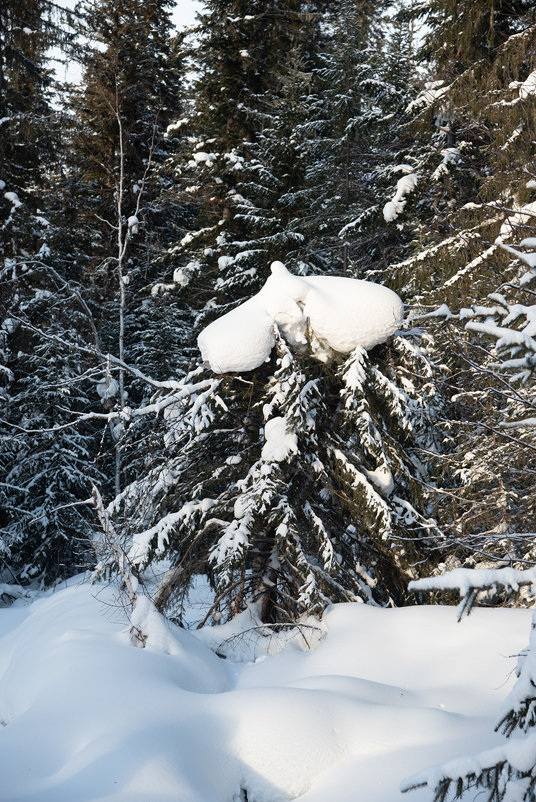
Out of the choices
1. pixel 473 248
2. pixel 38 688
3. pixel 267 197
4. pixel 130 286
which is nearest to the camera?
pixel 38 688

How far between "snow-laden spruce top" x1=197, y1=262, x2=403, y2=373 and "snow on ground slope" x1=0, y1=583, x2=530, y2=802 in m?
2.74

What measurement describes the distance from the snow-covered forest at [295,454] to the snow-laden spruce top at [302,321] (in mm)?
30

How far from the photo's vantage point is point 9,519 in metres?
15.0

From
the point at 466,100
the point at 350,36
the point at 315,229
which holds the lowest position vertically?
the point at 315,229

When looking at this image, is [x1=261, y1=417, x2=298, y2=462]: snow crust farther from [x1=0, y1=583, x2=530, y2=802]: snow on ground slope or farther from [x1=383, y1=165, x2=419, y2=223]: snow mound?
[x1=383, y1=165, x2=419, y2=223]: snow mound

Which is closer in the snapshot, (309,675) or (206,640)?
(309,675)

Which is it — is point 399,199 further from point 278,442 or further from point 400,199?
point 278,442

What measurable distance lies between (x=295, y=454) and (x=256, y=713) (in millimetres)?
2745

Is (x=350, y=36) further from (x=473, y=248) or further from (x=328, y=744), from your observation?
(x=328, y=744)

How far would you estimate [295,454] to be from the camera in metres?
6.62

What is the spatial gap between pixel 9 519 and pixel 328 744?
12471 millimetres

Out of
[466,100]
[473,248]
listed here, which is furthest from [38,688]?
[466,100]

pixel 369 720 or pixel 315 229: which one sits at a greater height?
pixel 315 229

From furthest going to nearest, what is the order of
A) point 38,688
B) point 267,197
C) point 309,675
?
1. point 267,197
2. point 309,675
3. point 38,688
